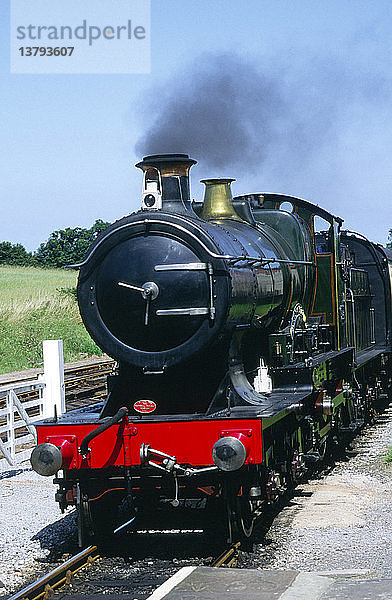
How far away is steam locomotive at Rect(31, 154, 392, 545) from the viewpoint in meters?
7.05

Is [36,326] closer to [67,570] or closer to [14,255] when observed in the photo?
[67,570]

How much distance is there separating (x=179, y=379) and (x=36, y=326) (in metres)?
24.5

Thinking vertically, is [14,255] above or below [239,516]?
above

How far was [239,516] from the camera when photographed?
7273 millimetres

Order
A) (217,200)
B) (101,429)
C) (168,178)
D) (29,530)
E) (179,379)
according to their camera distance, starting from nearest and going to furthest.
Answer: (101,429) < (179,379) < (168,178) < (29,530) < (217,200)

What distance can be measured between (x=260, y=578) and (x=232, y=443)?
1.11 metres

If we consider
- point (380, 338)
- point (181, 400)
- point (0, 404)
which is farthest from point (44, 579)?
point (380, 338)

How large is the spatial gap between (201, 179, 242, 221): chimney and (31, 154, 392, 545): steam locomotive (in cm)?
2

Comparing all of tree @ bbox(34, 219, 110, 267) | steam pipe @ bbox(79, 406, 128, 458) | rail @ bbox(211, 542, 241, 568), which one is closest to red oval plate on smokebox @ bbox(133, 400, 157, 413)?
steam pipe @ bbox(79, 406, 128, 458)

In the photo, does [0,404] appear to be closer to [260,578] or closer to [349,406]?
[349,406]

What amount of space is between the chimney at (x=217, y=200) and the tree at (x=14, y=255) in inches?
2306

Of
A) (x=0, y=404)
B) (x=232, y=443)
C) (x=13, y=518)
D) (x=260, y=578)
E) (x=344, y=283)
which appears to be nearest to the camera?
(x=260, y=578)

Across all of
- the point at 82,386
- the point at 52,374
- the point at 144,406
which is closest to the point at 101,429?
the point at 144,406

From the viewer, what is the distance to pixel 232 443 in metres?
6.76
